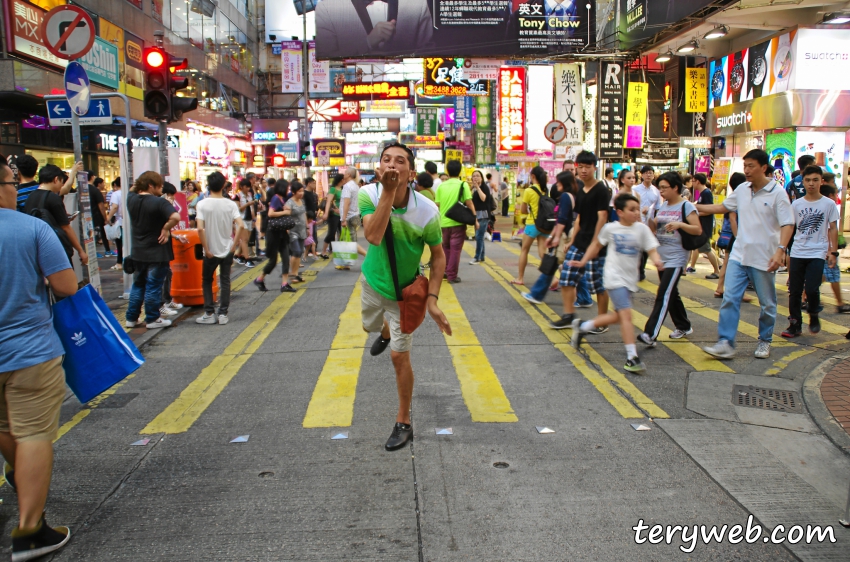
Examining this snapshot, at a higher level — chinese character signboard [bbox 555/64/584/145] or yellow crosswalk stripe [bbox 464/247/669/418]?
chinese character signboard [bbox 555/64/584/145]

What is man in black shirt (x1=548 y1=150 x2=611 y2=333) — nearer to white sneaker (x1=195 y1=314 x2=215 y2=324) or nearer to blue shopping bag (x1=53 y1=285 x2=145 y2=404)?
white sneaker (x1=195 y1=314 x2=215 y2=324)

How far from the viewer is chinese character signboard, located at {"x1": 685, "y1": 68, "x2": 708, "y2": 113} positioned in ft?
69.5

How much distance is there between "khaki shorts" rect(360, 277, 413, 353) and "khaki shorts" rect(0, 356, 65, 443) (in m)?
1.85

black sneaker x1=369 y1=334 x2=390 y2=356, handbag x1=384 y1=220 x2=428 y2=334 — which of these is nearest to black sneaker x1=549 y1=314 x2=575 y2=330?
black sneaker x1=369 y1=334 x2=390 y2=356

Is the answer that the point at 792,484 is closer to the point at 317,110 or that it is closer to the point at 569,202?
the point at 569,202

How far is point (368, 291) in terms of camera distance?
14.8 feet

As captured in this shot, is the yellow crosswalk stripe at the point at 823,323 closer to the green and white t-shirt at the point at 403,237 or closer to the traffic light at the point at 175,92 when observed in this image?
the green and white t-shirt at the point at 403,237

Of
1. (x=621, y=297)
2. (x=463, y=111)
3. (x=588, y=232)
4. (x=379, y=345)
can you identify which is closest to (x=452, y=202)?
(x=588, y=232)

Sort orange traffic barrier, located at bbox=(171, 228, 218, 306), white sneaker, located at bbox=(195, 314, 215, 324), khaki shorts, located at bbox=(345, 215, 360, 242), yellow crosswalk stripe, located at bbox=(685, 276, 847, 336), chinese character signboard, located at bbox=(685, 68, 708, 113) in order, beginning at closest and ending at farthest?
yellow crosswalk stripe, located at bbox=(685, 276, 847, 336) → white sneaker, located at bbox=(195, 314, 215, 324) → orange traffic barrier, located at bbox=(171, 228, 218, 306) → khaki shorts, located at bbox=(345, 215, 360, 242) → chinese character signboard, located at bbox=(685, 68, 708, 113)

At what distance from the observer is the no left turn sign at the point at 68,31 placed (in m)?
7.66

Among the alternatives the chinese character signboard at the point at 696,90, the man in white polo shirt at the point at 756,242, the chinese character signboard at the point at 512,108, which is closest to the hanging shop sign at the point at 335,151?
the chinese character signboard at the point at 512,108

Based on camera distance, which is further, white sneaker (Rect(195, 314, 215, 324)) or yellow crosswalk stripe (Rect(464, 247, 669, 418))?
white sneaker (Rect(195, 314, 215, 324))

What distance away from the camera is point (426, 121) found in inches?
1398

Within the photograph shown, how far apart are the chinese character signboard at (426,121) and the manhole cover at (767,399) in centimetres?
3068
